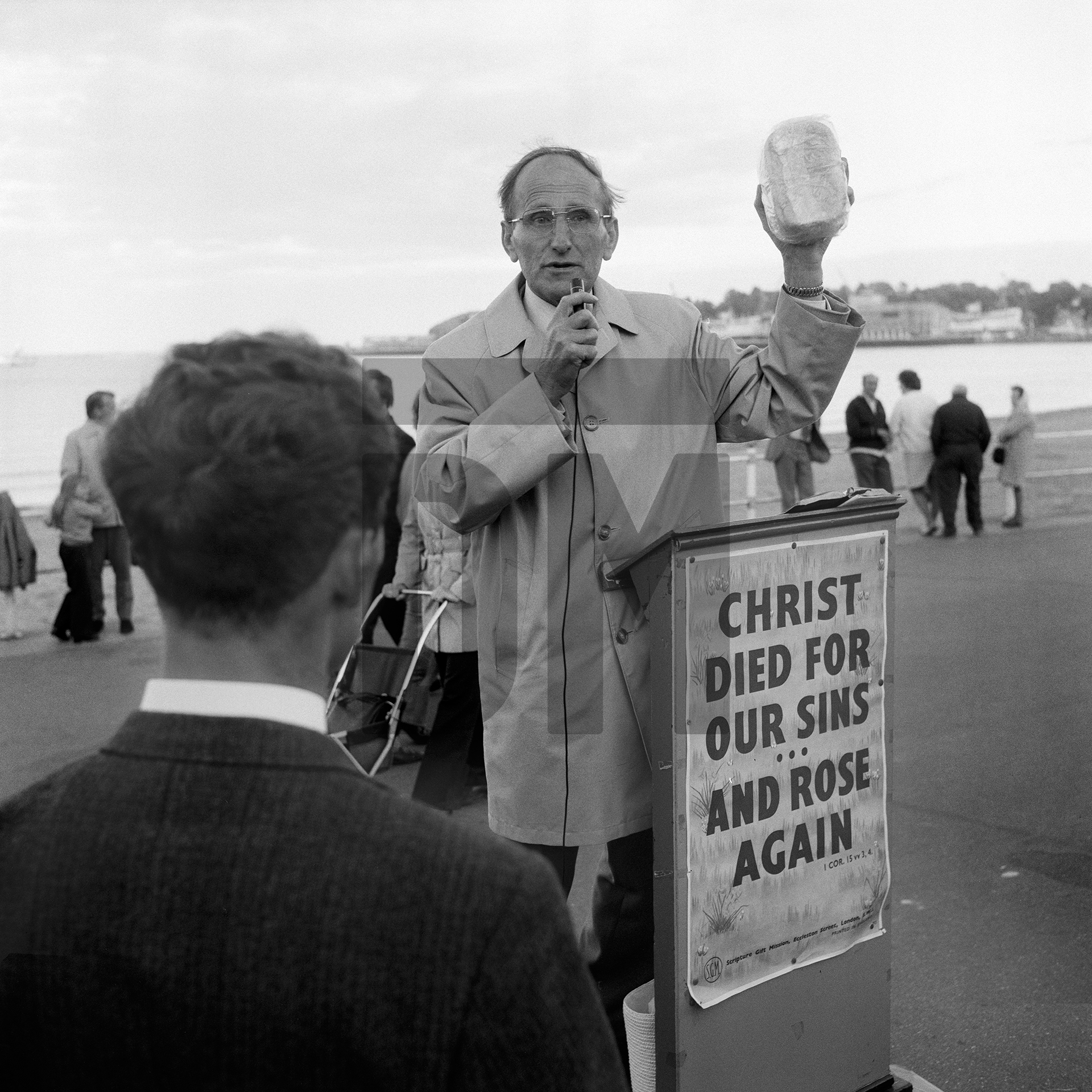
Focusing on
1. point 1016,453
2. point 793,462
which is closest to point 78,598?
point 793,462

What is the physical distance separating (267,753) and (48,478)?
86.7ft

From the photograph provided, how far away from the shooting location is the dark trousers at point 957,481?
44.8ft

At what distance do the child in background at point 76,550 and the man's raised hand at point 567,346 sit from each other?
738 centimetres

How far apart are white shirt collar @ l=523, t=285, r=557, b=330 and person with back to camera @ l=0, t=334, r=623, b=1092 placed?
170 cm

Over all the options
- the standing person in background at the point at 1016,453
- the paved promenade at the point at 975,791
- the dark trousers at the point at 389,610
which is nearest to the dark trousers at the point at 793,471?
the standing person in background at the point at 1016,453

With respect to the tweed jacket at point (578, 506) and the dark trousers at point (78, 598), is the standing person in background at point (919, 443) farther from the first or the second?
the tweed jacket at point (578, 506)

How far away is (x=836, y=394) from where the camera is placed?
1397 centimetres

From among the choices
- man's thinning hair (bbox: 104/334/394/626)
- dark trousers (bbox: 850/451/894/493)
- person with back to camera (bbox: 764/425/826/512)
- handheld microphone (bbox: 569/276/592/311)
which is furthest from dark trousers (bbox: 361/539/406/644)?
dark trousers (bbox: 850/451/894/493)

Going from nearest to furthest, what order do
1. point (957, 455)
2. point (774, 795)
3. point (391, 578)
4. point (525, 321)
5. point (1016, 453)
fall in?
point (774, 795)
point (525, 321)
point (391, 578)
point (957, 455)
point (1016, 453)

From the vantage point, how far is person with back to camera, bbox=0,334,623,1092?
96cm

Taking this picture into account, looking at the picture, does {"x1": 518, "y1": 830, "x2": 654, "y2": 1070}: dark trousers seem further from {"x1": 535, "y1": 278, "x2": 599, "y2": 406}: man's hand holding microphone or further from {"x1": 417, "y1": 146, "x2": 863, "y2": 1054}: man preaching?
{"x1": 535, "y1": 278, "x2": 599, "y2": 406}: man's hand holding microphone

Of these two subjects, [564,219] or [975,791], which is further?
[975,791]

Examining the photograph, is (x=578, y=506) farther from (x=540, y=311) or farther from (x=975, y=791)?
(x=975, y=791)

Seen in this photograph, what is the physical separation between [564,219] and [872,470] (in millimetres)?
11565
